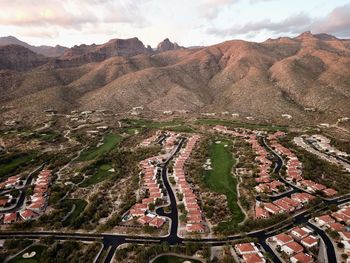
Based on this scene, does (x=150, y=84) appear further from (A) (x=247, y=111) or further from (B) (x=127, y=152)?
(B) (x=127, y=152)

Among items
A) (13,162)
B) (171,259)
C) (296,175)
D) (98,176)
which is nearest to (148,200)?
(171,259)

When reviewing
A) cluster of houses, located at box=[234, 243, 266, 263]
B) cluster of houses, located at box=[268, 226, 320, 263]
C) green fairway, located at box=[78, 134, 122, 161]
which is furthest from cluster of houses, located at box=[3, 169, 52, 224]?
cluster of houses, located at box=[268, 226, 320, 263]

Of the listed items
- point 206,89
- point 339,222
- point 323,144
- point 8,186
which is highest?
point 206,89

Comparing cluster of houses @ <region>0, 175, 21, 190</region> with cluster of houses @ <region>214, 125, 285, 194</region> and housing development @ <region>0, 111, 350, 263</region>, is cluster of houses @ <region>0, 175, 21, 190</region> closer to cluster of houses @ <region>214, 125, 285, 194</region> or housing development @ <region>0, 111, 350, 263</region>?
housing development @ <region>0, 111, 350, 263</region>

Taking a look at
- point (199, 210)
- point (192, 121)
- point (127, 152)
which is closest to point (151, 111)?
point (192, 121)

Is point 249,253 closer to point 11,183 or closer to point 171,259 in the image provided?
point 171,259

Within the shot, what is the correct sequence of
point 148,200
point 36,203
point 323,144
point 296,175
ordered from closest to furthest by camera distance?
point 148,200 → point 36,203 → point 296,175 → point 323,144
